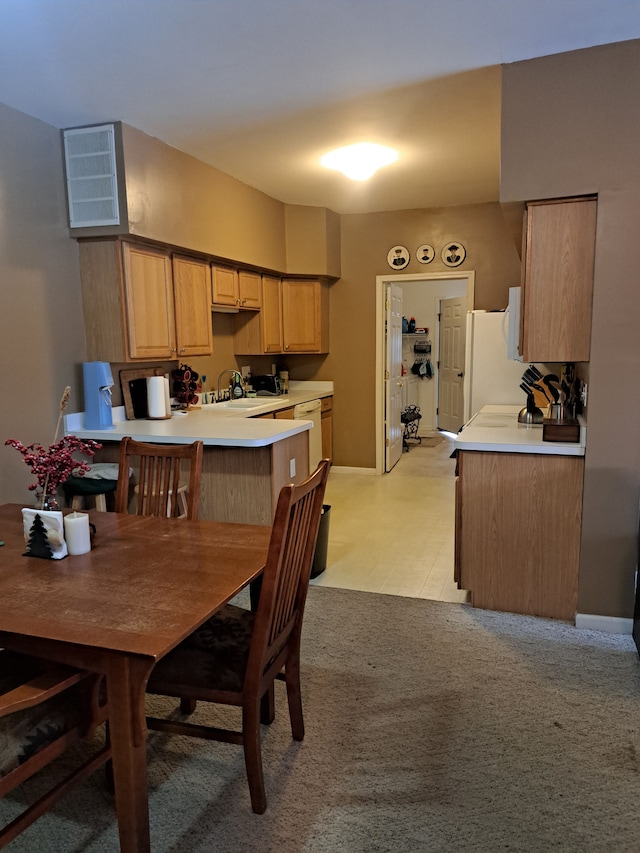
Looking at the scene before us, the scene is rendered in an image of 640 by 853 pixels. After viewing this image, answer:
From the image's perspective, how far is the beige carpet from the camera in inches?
64.8

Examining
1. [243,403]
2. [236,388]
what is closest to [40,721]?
[243,403]

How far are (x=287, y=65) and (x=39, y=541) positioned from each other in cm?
226

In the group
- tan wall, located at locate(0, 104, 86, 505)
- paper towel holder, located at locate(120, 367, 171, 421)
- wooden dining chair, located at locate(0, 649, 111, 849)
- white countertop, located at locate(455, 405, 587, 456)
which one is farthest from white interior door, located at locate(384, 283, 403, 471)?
wooden dining chair, located at locate(0, 649, 111, 849)

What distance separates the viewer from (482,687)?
7.73 ft

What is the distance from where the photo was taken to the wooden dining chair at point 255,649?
5.24 feet

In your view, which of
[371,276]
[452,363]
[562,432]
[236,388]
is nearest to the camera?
[562,432]

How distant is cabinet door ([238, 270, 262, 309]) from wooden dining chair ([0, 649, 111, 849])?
365cm

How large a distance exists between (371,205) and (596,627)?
4.13 metres

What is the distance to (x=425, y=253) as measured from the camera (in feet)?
18.5

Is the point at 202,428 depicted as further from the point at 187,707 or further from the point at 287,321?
the point at 287,321

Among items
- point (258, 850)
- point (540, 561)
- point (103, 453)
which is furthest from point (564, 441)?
point (103, 453)

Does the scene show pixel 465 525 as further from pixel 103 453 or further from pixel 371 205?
pixel 371 205

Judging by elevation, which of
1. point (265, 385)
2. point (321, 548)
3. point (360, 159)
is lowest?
point (321, 548)

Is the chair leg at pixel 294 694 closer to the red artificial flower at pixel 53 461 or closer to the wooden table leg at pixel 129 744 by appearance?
the wooden table leg at pixel 129 744
